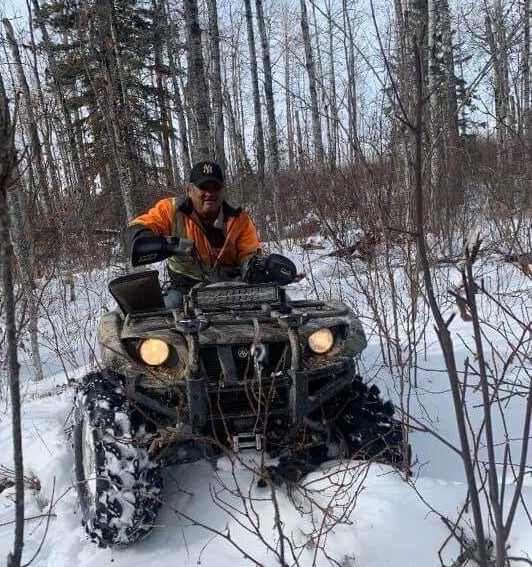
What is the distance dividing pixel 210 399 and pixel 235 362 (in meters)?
0.21

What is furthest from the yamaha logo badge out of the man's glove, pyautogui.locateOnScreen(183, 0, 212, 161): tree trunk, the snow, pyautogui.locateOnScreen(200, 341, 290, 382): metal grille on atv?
pyautogui.locateOnScreen(183, 0, 212, 161): tree trunk

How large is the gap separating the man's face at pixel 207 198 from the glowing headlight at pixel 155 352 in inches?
60.7

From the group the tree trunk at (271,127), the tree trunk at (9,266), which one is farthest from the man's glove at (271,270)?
the tree trunk at (271,127)

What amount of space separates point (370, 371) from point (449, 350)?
12.1 ft

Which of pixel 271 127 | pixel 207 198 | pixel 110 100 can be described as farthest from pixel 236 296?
pixel 271 127

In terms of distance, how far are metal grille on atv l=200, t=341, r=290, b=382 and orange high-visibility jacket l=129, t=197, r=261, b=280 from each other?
128 centimetres

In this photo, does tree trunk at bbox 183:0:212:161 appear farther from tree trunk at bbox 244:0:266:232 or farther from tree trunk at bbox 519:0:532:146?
tree trunk at bbox 244:0:266:232

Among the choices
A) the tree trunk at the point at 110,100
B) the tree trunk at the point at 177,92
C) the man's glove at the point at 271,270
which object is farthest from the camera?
the tree trunk at the point at 177,92

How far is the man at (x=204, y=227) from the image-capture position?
12.5 ft

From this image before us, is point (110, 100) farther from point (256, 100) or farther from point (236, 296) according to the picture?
point (256, 100)

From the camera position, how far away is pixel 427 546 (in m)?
2.04

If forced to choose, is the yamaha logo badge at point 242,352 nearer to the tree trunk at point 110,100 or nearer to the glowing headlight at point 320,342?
the glowing headlight at point 320,342

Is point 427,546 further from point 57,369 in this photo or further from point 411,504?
point 57,369

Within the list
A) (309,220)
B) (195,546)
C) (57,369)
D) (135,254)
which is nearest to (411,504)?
(195,546)
